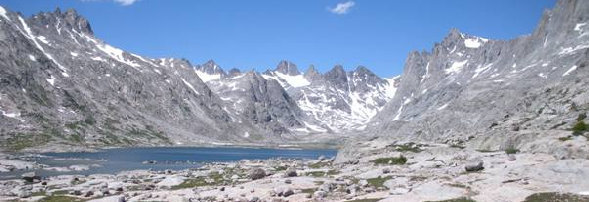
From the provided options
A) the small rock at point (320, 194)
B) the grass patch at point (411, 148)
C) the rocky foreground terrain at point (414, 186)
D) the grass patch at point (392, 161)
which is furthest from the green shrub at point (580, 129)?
the small rock at point (320, 194)

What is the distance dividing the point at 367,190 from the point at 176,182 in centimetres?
3562

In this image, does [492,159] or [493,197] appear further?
[492,159]

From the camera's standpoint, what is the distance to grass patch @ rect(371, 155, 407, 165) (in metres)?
85.5

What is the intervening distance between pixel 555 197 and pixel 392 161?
49.0 metres

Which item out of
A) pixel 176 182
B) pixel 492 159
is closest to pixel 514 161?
pixel 492 159

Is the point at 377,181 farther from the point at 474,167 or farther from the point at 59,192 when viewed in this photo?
the point at 59,192

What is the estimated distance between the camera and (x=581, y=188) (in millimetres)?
40250

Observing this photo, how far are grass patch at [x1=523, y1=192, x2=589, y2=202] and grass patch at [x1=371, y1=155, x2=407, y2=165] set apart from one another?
142ft

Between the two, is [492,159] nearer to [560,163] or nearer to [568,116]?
[560,163]

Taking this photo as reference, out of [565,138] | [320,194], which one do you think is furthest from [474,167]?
[565,138]

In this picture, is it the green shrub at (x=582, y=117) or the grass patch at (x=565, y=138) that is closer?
the grass patch at (x=565, y=138)

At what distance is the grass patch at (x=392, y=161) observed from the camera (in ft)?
281

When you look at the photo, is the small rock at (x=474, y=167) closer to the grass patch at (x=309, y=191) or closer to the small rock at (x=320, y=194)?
the small rock at (x=320, y=194)

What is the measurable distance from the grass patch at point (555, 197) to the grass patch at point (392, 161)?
43.4m
